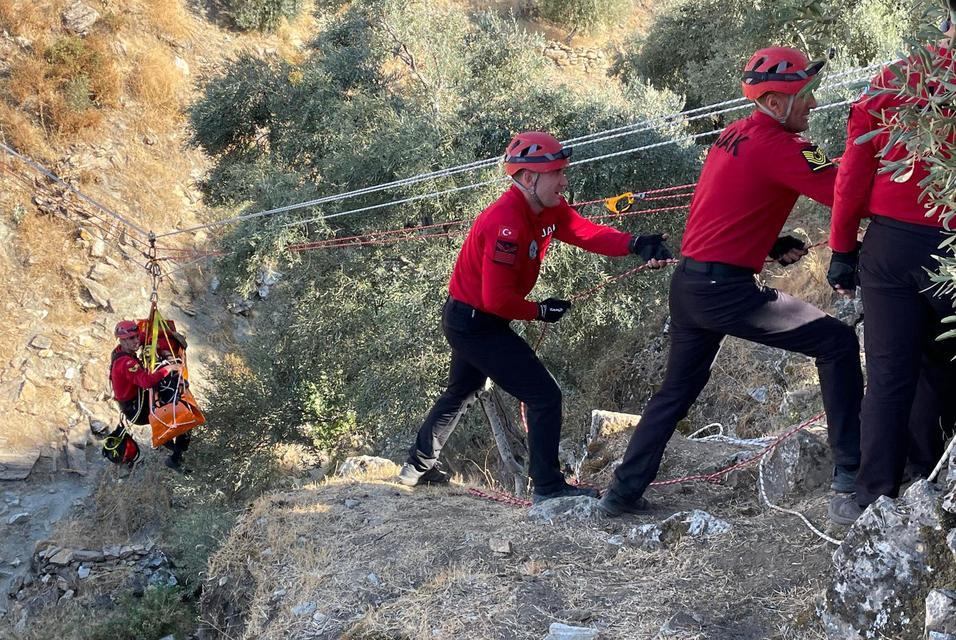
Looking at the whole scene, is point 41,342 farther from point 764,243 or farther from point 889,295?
point 889,295

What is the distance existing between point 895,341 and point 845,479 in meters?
0.97

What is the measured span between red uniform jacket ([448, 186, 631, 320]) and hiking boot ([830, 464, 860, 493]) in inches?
66.3

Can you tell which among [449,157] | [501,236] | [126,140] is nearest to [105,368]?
[126,140]

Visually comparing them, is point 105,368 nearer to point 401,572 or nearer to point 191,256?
point 191,256

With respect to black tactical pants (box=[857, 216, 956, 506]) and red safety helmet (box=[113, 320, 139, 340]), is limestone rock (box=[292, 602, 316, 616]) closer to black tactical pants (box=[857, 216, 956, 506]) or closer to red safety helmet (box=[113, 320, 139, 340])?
black tactical pants (box=[857, 216, 956, 506])

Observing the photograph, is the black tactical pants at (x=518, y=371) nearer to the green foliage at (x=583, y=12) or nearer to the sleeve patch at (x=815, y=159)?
the sleeve patch at (x=815, y=159)

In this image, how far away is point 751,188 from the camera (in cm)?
424

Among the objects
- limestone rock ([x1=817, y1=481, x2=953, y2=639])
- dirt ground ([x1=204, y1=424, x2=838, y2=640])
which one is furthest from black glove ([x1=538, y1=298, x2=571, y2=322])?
limestone rock ([x1=817, y1=481, x2=953, y2=639])

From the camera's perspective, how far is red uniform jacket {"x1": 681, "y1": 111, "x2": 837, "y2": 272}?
409 centimetres

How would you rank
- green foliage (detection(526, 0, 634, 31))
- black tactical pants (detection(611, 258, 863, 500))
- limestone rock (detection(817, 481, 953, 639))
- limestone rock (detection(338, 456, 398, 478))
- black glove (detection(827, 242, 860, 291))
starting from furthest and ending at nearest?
green foliage (detection(526, 0, 634, 31))
limestone rock (detection(338, 456, 398, 478))
black tactical pants (detection(611, 258, 863, 500))
black glove (detection(827, 242, 860, 291))
limestone rock (detection(817, 481, 953, 639))

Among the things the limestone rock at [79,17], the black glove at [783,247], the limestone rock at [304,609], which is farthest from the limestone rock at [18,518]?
the black glove at [783,247]

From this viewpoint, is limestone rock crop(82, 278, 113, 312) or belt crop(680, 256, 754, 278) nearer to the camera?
belt crop(680, 256, 754, 278)

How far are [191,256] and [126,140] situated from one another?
14.7 feet

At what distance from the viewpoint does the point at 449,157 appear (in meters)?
12.2
